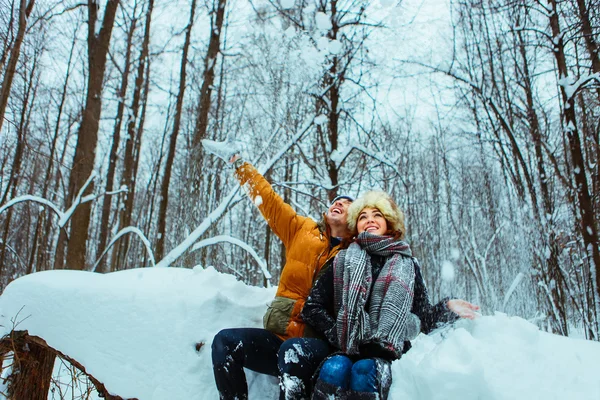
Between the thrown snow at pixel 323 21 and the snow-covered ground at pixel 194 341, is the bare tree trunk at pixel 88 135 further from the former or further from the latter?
the thrown snow at pixel 323 21

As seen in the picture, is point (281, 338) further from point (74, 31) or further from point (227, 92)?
point (74, 31)

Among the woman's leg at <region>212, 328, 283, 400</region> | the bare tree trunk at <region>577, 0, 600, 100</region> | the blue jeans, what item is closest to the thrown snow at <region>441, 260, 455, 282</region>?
the bare tree trunk at <region>577, 0, 600, 100</region>

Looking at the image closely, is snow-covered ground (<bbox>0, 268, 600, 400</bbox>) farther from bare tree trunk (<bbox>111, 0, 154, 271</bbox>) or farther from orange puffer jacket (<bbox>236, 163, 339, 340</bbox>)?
bare tree trunk (<bbox>111, 0, 154, 271</bbox>)

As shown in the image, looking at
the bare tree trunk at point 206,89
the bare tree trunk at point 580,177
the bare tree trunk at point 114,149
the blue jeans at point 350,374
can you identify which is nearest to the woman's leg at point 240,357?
the blue jeans at point 350,374

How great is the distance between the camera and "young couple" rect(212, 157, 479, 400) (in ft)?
5.68

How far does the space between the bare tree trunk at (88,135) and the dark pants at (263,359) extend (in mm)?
3702

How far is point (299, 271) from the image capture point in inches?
87.7

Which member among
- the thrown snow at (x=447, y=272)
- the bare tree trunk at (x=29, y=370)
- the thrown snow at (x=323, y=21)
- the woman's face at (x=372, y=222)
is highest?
the thrown snow at (x=323, y=21)

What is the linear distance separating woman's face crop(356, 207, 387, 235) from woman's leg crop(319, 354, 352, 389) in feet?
2.41

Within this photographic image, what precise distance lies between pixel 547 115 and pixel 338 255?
3.55 meters

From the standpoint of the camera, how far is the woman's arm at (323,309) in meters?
1.94

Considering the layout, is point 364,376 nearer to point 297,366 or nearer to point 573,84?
point 297,366

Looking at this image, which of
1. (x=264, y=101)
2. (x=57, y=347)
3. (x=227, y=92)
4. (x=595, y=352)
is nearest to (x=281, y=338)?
(x=57, y=347)

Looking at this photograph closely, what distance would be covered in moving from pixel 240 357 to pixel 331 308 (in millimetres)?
534
